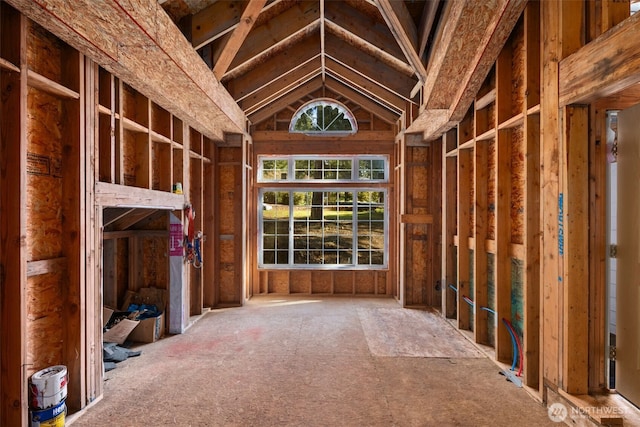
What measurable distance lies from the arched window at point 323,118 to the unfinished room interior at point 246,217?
0.61 meters

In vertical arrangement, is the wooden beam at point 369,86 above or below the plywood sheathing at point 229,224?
above

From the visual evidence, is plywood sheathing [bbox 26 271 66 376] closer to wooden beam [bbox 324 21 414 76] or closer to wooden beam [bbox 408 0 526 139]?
wooden beam [bbox 408 0 526 139]

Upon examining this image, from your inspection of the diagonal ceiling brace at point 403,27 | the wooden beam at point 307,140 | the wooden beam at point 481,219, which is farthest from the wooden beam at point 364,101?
the wooden beam at point 481,219

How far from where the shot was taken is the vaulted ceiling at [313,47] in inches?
141

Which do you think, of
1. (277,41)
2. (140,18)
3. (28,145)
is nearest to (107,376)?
(28,145)

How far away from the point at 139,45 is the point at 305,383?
3.27m

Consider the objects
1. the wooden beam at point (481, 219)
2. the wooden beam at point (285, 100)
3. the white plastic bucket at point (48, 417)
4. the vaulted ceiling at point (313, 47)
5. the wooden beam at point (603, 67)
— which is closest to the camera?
the wooden beam at point (603, 67)

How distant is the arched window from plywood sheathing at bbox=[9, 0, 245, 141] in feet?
8.38

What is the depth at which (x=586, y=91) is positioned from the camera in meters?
2.31

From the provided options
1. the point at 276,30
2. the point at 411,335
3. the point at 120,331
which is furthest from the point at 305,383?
the point at 276,30

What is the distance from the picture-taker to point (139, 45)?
2.73 meters

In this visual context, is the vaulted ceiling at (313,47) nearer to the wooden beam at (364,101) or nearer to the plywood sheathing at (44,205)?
the wooden beam at (364,101)

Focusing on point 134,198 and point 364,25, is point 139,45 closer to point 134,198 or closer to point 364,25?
point 134,198

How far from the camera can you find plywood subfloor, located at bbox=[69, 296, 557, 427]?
8.56 feet
